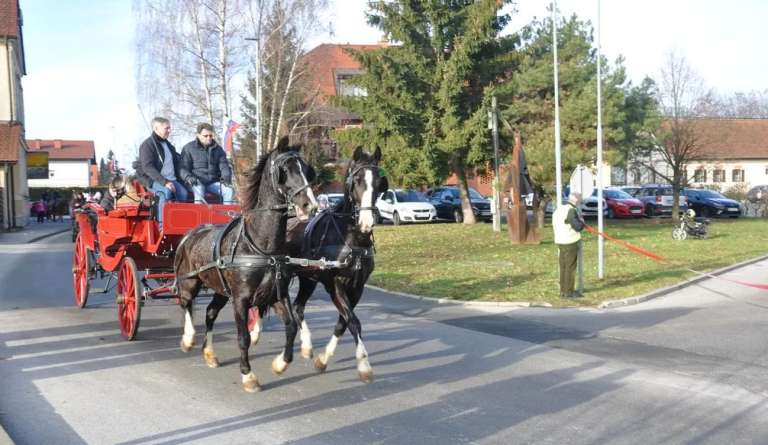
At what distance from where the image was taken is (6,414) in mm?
6777

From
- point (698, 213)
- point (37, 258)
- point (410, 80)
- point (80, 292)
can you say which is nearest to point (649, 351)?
point (80, 292)

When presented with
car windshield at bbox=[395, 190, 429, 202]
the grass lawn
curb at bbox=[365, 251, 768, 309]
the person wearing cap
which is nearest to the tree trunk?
the grass lawn

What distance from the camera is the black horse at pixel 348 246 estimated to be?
7898mm

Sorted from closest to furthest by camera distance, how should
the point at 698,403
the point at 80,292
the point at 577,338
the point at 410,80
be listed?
the point at 698,403 → the point at 577,338 → the point at 80,292 → the point at 410,80

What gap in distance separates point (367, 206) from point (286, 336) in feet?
4.93

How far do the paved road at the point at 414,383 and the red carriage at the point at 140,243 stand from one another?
0.60 metres

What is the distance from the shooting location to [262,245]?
762 cm

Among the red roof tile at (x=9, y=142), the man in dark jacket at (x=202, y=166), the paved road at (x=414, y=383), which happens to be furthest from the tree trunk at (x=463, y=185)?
the man in dark jacket at (x=202, y=166)

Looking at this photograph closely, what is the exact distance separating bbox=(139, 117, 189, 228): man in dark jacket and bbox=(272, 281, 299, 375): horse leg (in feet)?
9.79

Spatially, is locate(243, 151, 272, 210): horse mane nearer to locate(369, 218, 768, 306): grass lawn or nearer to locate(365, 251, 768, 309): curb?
locate(365, 251, 768, 309): curb

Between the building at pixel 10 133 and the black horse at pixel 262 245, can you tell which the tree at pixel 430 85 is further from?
the black horse at pixel 262 245

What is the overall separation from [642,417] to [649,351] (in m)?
3.46

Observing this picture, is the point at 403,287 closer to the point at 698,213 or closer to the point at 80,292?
the point at 80,292

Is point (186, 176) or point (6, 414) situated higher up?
point (186, 176)
